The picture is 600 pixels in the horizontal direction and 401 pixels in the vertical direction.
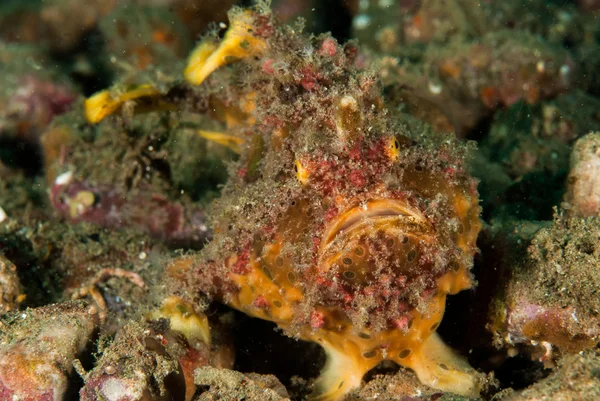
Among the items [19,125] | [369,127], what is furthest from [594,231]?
[19,125]

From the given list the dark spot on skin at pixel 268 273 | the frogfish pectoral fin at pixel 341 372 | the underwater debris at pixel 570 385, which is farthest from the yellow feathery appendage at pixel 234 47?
the underwater debris at pixel 570 385

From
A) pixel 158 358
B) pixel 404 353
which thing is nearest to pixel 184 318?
pixel 158 358

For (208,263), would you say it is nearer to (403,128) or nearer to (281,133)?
(281,133)

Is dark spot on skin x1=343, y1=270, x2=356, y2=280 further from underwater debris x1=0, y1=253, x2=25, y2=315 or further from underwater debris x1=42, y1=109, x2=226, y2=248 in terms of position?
underwater debris x1=42, y1=109, x2=226, y2=248

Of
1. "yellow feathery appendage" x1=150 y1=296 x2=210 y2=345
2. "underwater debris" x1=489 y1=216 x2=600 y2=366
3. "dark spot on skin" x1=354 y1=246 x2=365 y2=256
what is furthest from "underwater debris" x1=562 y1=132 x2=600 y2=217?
"yellow feathery appendage" x1=150 y1=296 x2=210 y2=345

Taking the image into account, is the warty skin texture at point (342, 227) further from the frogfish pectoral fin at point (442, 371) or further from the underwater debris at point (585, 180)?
the underwater debris at point (585, 180)

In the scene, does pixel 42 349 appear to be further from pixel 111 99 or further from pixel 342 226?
pixel 111 99
